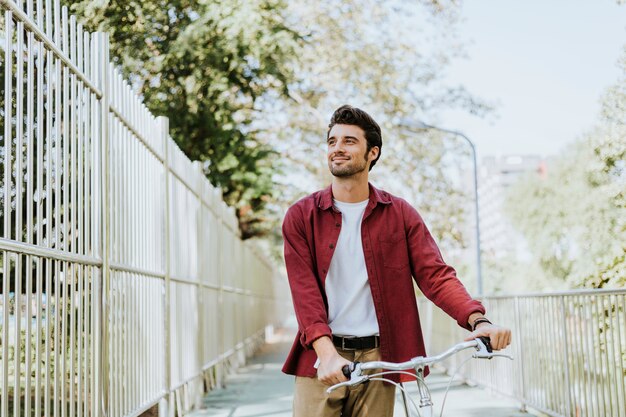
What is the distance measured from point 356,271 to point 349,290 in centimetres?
8

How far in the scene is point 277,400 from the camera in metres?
10.9

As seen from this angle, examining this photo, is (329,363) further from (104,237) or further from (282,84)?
(282,84)

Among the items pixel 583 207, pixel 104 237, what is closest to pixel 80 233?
pixel 104 237

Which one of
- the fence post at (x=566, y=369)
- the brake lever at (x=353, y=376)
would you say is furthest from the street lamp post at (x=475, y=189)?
the brake lever at (x=353, y=376)

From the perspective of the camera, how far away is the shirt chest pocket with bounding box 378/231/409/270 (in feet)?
11.9

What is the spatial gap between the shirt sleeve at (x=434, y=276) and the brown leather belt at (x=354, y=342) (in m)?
0.29

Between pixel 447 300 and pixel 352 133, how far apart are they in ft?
2.43

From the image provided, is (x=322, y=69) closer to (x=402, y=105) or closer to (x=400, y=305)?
(x=402, y=105)

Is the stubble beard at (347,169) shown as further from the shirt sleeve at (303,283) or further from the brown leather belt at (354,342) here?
the brown leather belt at (354,342)

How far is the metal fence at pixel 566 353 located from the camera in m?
6.91

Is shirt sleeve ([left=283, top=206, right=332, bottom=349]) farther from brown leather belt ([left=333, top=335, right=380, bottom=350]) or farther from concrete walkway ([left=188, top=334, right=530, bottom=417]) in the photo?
concrete walkway ([left=188, top=334, right=530, bottom=417])

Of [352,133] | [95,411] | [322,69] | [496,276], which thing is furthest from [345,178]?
[496,276]

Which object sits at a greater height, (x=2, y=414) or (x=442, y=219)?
(x=442, y=219)

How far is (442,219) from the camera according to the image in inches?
953
